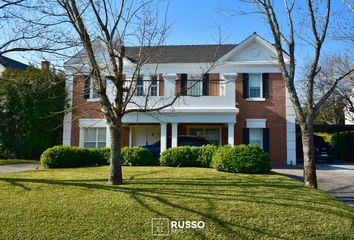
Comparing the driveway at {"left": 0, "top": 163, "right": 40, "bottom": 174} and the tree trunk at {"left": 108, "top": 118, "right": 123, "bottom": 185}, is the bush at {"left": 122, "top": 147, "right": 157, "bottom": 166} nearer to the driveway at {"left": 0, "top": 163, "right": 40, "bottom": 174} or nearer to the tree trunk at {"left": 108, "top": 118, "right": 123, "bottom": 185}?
the driveway at {"left": 0, "top": 163, "right": 40, "bottom": 174}

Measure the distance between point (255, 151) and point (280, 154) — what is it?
7.65 metres

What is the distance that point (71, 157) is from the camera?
14430mm

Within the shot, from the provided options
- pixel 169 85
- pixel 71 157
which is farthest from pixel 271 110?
pixel 71 157

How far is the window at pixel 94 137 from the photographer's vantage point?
65.4 ft

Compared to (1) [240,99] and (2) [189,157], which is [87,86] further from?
(1) [240,99]

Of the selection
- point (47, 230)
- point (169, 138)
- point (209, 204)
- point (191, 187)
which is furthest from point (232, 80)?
point (47, 230)

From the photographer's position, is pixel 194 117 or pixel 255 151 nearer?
pixel 255 151

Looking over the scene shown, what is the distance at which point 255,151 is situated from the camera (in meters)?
12.3

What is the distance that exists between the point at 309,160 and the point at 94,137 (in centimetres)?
1425

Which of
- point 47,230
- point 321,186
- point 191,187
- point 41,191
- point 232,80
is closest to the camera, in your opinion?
point 47,230

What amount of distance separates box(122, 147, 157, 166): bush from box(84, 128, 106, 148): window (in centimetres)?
541

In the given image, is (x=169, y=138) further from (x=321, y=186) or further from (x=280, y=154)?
(x=321, y=186)

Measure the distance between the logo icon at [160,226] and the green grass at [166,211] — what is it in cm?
10

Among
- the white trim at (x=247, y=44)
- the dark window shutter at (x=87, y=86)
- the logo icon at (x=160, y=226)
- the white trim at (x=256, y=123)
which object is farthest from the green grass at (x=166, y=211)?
the white trim at (x=247, y=44)
